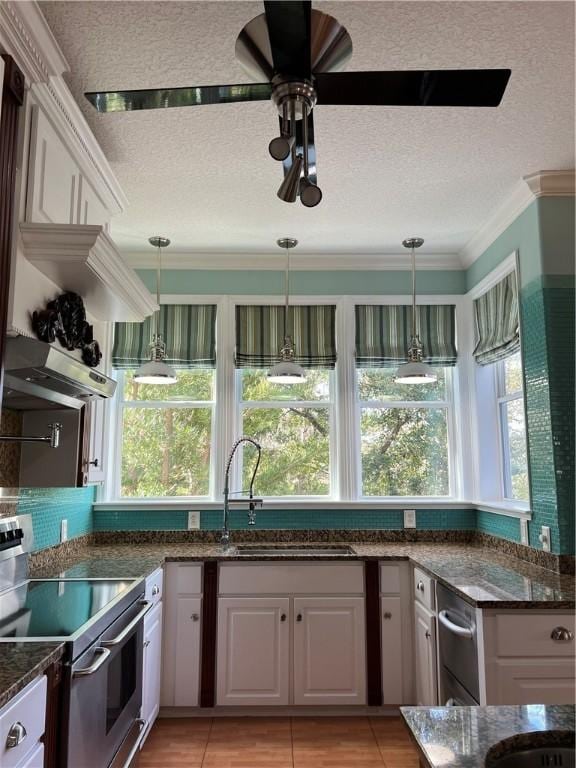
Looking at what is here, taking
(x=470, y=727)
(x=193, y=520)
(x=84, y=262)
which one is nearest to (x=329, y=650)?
(x=193, y=520)

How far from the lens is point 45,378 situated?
2.09 metres

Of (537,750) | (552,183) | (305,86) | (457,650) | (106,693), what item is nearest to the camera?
(537,750)

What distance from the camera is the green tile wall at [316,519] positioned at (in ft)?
12.2

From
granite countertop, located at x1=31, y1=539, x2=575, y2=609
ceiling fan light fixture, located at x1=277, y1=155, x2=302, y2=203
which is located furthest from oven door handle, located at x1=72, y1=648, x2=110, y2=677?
ceiling fan light fixture, located at x1=277, y1=155, x2=302, y2=203

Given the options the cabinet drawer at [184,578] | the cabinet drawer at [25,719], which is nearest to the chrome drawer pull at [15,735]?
the cabinet drawer at [25,719]

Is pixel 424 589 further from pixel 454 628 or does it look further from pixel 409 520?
pixel 409 520

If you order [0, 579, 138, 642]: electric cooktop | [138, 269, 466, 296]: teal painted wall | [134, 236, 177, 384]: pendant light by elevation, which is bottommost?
[0, 579, 138, 642]: electric cooktop

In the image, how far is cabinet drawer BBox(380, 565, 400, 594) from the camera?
10.4 feet

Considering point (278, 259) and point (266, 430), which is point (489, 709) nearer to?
point (266, 430)

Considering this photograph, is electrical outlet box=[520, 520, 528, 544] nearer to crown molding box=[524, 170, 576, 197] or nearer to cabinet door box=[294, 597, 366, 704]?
cabinet door box=[294, 597, 366, 704]

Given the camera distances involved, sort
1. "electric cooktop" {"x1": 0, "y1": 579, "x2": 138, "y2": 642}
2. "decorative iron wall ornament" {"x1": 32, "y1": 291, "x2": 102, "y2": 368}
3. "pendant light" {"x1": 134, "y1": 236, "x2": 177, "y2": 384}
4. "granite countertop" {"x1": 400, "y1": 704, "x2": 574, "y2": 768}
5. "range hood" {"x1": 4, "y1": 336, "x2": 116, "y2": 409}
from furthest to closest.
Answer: "pendant light" {"x1": 134, "y1": 236, "x2": 177, "y2": 384} < "decorative iron wall ornament" {"x1": 32, "y1": 291, "x2": 102, "y2": 368} < "range hood" {"x1": 4, "y1": 336, "x2": 116, "y2": 409} < "electric cooktop" {"x1": 0, "y1": 579, "x2": 138, "y2": 642} < "granite countertop" {"x1": 400, "y1": 704, "x2": 574, "y2": 768}

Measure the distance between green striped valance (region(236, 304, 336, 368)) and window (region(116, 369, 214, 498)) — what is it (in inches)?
13.5

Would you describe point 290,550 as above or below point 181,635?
above

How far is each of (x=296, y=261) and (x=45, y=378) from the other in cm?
230
